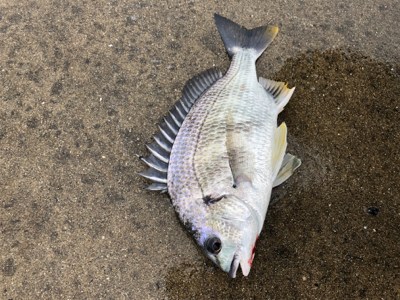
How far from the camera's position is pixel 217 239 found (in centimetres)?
192

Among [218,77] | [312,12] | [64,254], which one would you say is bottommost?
[64,254]

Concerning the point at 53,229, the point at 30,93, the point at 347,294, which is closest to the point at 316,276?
the point at 347,294


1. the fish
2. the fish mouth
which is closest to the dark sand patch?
the fish

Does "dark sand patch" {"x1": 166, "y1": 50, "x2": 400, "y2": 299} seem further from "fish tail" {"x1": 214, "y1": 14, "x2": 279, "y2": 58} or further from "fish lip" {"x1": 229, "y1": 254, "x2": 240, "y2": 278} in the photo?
"fish lip" {"x1": 229, "y1": 254, "x2": 240, "y2": 278}

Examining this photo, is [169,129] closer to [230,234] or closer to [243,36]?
[230,234]

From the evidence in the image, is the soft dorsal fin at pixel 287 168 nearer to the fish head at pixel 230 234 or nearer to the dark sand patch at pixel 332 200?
the dark sand patch at pixel 332 200

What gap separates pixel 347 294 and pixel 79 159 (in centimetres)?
268

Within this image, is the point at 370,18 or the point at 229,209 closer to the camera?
the point at 229,209

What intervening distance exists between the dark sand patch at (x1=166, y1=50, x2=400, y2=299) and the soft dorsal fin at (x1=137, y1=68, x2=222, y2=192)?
769 millimetres

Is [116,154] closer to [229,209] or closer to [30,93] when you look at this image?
[30,93]

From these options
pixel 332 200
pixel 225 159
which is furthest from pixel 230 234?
pixel 332 200

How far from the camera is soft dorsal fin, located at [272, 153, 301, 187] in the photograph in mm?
2369

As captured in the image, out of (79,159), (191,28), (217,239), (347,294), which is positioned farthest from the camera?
(191,28)

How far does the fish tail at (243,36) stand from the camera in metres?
2.75
